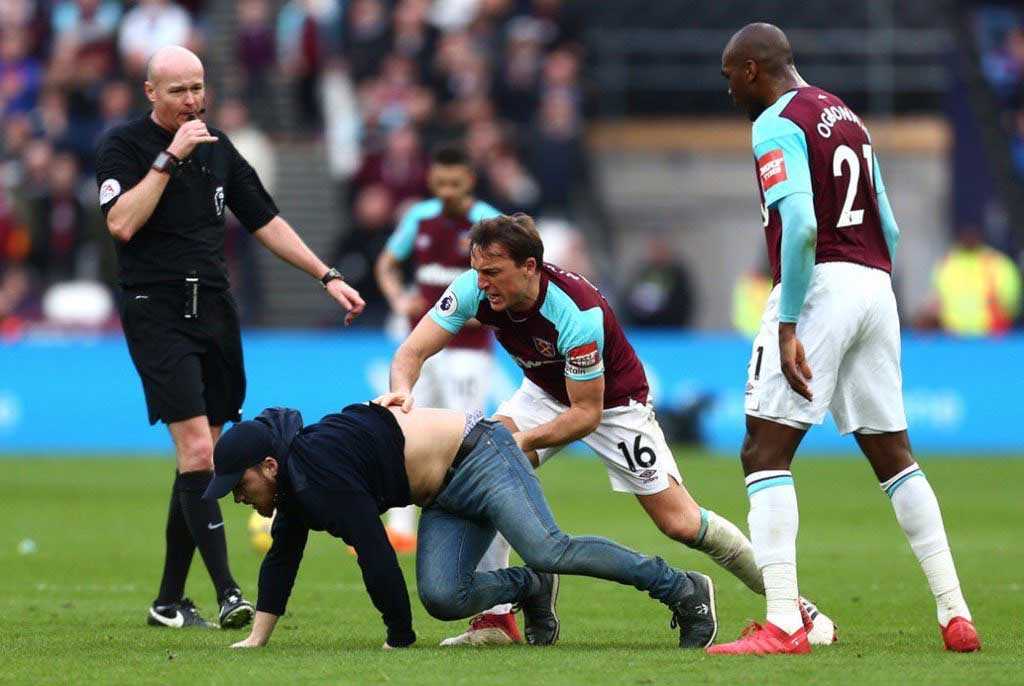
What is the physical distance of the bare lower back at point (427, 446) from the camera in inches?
304

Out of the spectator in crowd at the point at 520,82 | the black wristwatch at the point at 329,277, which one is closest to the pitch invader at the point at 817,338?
the black wristwatch at the point at 329,277

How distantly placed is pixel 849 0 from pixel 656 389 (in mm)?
9438

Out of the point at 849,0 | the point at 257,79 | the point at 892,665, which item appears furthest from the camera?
the point at 849,0

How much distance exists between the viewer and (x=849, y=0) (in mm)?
27062

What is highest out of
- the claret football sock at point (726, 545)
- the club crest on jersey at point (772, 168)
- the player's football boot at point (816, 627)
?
the club crest on jersey at point (772, 168)

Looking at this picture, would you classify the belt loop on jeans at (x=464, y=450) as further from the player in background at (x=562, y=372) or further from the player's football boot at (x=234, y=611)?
the player's football boot at (x=234, y=611)

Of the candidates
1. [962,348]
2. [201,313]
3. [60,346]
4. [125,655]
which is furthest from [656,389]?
[125,655]

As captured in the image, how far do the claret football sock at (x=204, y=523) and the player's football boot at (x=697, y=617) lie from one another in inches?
85.9

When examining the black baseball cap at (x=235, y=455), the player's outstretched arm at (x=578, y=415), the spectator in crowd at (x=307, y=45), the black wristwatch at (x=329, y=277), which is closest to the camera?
the black baseball cap at (x=235, y=455)

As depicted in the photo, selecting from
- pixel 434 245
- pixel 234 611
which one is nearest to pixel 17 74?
pixel 434 245

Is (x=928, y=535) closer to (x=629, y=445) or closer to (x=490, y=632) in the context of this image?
(x=629, y=445)

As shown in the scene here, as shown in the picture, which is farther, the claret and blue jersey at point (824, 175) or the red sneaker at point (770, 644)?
the red sneaker at point (770, 644)

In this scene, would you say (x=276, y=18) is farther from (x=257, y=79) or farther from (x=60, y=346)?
(x=60, y=346)

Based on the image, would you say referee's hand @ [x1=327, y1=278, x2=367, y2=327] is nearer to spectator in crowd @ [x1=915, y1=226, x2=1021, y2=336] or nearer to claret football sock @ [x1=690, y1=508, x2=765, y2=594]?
claret football sock @ [x1=690, y1=508, x2=765, y2=594]
